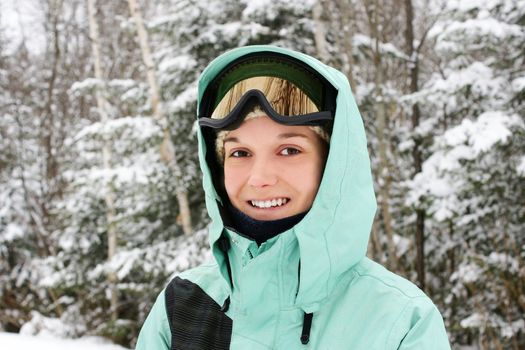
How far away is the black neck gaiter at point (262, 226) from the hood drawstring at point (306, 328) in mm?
264

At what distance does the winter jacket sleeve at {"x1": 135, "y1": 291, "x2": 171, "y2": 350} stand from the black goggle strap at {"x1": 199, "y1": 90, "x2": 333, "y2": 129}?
0.64m

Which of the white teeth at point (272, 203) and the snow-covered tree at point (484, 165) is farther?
the snow-covered tree at point (484, 165)

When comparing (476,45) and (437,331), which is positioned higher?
(476,45)

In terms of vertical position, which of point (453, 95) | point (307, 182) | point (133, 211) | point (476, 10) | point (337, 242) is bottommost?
point (133, 211)

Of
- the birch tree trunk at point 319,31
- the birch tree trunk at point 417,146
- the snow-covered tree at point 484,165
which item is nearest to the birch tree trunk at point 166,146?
the birch tree trunk at point 319,31

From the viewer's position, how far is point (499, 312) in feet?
21.4

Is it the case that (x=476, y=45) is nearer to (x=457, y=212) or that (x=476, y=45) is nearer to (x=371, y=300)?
(x=457, y=212)

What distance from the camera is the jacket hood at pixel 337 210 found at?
127cm

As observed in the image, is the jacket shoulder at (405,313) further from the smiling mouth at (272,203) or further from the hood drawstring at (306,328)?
the smiling mouth at (272,203)

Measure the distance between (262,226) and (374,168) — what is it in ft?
21.4

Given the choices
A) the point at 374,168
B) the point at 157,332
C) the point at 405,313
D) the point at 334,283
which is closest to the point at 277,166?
the point at 334,283

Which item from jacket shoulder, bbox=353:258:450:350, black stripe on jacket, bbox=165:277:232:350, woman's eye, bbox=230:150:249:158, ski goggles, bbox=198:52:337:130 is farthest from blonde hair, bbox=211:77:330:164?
black stripe on jacket, bbox=165:277:232:350

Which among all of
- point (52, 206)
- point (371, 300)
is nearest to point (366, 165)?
point (371, 300)

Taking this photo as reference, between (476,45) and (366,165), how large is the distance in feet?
17.8
